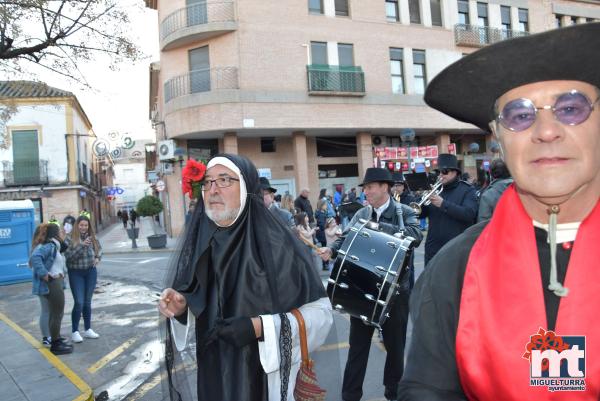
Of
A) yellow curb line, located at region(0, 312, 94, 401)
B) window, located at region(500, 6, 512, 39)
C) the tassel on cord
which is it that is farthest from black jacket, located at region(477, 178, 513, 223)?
window, located at region(500, 6, 512, 39)

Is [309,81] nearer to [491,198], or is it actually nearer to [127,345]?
[127,345]

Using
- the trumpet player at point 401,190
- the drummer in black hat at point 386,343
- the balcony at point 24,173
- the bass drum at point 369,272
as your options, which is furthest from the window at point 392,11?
the balcony at point 24,173

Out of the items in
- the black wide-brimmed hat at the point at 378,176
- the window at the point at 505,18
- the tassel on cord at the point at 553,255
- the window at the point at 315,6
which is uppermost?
the window at the point at 505,18

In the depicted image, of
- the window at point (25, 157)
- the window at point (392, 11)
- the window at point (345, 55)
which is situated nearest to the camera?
the window at point (345, 55)

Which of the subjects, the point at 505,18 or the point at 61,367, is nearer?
the point at 61,367

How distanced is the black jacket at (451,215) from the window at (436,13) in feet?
73.4

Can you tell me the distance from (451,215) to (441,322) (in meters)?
3.94

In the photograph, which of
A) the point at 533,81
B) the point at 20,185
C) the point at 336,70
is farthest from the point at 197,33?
the point at 533,81

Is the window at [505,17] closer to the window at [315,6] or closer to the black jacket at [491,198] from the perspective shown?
the window at [315,6]

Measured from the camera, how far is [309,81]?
21.7 meters

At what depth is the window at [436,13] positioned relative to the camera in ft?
82.2

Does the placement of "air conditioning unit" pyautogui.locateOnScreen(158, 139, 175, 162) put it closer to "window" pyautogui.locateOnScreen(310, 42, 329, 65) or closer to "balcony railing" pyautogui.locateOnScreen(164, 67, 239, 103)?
"balcony railing" pyautogui.locateOnScreen(164, 67, 239, 103)

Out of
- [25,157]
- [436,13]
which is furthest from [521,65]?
[25,157]

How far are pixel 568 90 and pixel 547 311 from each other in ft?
2.16
